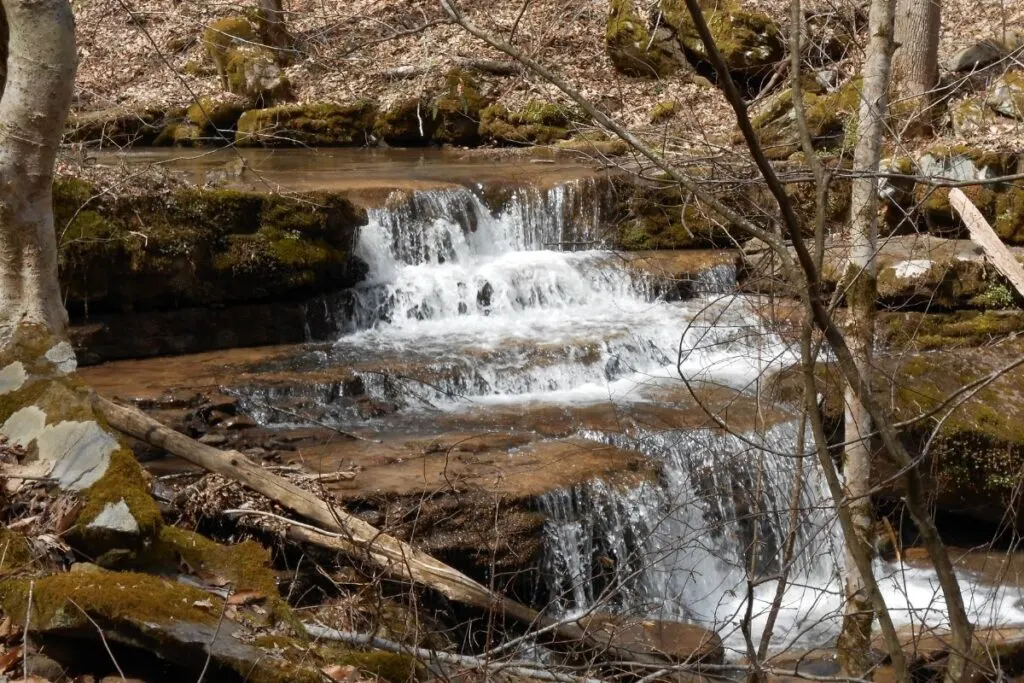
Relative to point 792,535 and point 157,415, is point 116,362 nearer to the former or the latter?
point 157,415

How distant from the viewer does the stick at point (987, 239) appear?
9.88m

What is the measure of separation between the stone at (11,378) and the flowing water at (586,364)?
7.17 ft

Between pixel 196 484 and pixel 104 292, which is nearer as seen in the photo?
pixel 196 484

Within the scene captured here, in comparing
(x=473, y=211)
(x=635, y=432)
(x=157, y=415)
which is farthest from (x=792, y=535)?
(x=473, y=211)

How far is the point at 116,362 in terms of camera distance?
9156mm

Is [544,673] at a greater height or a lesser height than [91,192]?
lesser

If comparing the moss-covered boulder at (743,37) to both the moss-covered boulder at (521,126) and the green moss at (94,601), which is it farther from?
the green moss at (94,601)

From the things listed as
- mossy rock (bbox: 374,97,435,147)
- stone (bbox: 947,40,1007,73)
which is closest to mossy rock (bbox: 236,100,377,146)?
mossy rock (bbox: 374,97,435,147)

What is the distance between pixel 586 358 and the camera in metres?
9.39

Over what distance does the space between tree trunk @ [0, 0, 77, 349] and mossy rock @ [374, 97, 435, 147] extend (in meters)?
12.2

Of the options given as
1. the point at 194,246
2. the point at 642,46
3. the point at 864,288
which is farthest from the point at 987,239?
the point at 194,246

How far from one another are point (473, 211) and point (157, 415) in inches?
218

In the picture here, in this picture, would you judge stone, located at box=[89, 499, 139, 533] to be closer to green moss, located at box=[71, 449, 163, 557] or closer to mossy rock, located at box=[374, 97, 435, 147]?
green moss, located at box=[71, 449, 163, 557]

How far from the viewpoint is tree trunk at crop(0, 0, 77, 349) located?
4.54 meters
